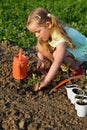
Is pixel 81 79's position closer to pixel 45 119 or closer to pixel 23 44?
pixel 45 119

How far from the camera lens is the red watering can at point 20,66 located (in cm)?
481

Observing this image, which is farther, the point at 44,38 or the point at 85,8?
the point at 85,8

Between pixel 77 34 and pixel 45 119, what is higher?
pixel 77 34

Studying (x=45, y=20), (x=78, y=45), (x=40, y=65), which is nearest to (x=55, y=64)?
(x=40, y=65)

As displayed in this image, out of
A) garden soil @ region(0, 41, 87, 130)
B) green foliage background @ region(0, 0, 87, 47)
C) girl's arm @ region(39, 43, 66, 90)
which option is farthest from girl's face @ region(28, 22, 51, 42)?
green foliage background @ region(0, 0, 87, 47)

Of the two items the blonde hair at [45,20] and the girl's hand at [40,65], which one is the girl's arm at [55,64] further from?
the girl's hand at [40,65]

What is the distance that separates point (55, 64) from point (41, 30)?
0.39 meters

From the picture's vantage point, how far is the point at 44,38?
4867 mm

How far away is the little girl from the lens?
4.74 metres

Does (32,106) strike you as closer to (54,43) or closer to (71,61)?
(54,43)

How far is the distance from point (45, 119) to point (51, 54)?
109 centimetres

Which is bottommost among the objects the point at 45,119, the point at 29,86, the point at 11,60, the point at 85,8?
the point at 45,119

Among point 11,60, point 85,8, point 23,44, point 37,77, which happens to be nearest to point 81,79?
point 37,77

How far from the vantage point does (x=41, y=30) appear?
4.77m
